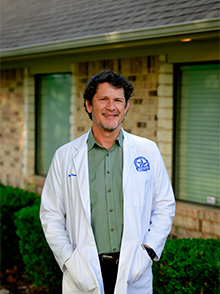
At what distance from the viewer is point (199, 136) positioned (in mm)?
6059

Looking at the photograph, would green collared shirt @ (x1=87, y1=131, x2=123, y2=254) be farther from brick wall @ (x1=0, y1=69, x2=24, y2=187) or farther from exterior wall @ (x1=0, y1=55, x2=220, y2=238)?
brick wall @ (x1=0, y1=69, x2=24, y2=187)

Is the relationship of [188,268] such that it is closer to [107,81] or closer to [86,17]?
[107,81]

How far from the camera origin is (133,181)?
10.2 ft

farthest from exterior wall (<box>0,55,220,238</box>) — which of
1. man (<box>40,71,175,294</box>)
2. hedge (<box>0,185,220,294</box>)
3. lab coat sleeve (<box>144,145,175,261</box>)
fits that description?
man (<box>40,71,175,294</box>)

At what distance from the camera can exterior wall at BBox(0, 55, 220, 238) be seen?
19.5ft

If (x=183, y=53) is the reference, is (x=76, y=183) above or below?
below

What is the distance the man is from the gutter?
5.84ft

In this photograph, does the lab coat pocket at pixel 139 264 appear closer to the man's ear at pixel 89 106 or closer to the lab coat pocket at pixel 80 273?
the lab coat pocket at pixel 80 273

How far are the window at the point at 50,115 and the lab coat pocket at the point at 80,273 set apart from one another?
5.10 meters

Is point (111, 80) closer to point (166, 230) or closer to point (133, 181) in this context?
point (133, 181)

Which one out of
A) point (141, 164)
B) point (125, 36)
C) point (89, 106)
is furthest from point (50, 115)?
point (141, 164)

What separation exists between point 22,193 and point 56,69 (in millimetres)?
2364

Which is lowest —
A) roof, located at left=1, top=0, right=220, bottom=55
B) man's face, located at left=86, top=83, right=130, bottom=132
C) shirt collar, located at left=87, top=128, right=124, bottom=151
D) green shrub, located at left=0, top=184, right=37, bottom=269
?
green shrub, located at left=0, top=184, right=37, bottom=269

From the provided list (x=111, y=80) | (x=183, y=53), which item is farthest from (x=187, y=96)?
(x=111, y=80)
